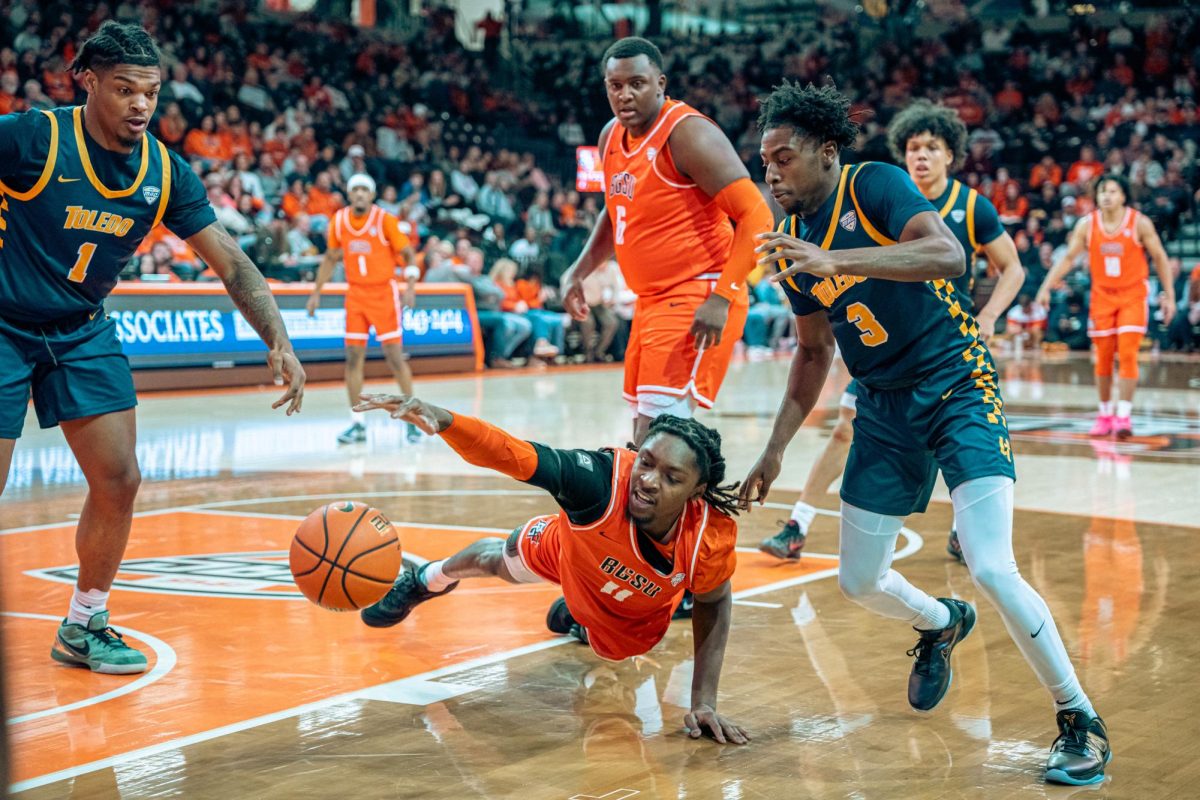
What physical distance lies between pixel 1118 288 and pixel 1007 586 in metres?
9.51

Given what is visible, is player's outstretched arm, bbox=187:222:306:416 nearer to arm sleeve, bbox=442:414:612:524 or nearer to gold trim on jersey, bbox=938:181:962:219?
arm sleeve, bbox=442:414:612:524

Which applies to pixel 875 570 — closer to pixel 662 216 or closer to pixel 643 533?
pixel 643 533

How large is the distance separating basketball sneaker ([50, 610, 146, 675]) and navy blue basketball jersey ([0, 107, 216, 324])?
1.18 meters

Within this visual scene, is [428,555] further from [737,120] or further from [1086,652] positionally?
[737,120]

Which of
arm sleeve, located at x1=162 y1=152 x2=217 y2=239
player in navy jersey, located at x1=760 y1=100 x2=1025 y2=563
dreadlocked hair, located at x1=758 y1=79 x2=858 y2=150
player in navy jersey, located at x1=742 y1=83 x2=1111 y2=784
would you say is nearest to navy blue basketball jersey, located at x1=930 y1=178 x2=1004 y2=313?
player in navy jersey, located at x1=760 y1=100 x2=1025 y2=563

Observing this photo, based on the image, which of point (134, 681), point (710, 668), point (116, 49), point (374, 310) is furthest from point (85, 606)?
point (374, 310)

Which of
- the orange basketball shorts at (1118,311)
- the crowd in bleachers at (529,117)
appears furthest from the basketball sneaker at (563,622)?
the crowd in bleachers at (529,117)

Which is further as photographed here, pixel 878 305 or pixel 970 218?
pixel 970 218

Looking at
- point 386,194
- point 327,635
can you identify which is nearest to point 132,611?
point 327,635

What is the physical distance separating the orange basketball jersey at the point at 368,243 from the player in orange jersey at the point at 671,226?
6.66 m

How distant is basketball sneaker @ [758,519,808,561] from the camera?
23.8 ft

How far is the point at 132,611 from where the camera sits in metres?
6.08

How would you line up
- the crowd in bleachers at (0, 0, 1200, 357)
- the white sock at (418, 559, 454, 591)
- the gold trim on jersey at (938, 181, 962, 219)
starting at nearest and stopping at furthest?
1. the white sock at (418, 559, 454, 591)
2. the gold trim on jersey at (938, 181, 962, 219)
3. the crowd in bleachers at (0, 0, 1200, 357)

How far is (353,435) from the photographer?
482 inches
